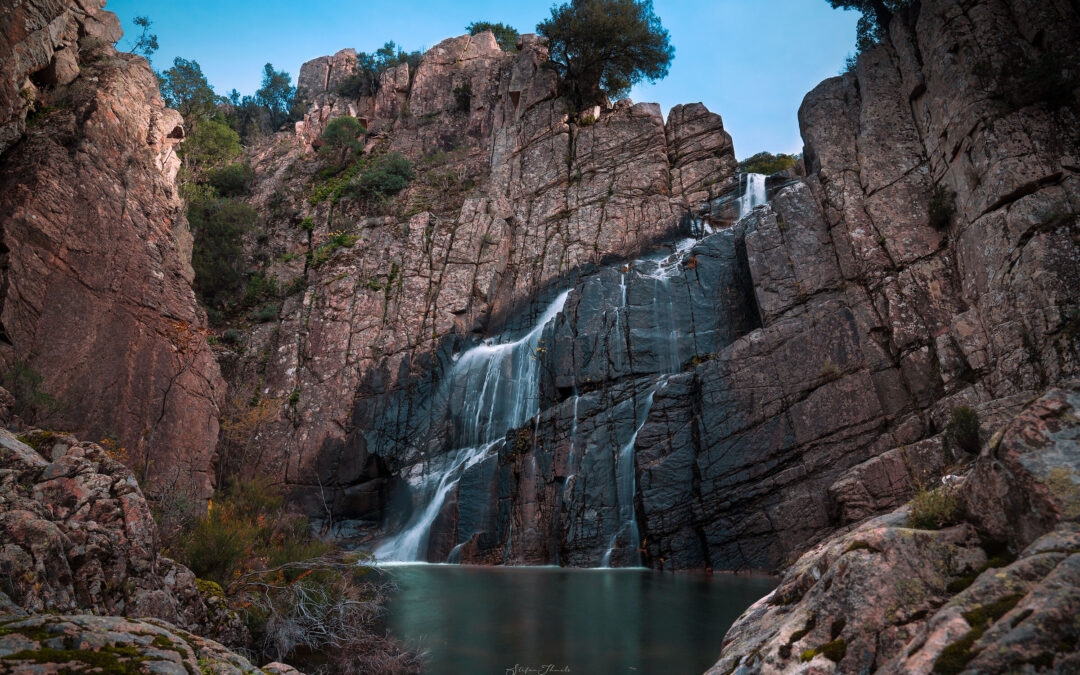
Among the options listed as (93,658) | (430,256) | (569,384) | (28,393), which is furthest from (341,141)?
(93,658)

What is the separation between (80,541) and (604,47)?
37.1 m

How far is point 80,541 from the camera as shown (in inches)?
235

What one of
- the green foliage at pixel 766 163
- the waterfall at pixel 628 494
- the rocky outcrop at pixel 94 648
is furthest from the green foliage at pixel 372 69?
the rocky outcrop at pixel 94 648

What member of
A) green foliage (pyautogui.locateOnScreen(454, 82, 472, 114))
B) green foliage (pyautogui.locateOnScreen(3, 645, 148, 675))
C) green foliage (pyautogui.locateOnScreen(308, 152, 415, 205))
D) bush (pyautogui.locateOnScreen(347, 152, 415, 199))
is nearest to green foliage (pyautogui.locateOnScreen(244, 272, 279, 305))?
green foliage (pyautogui.locateOnScreen(308, 152, 415, 205))

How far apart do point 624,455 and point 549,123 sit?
2390 centimetres

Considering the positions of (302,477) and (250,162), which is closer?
(302,477)

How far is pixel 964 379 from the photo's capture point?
1630cm

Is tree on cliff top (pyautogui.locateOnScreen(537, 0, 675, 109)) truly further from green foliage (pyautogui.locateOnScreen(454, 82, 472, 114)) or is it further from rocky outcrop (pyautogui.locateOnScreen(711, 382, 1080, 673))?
rocky outcrop (pyautogui.locateOnScreen(711, 382, 1080, 673))

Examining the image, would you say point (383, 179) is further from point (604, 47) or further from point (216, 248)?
point (604, 47)

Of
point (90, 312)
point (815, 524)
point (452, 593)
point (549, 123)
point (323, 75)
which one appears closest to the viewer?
point (90, 312)

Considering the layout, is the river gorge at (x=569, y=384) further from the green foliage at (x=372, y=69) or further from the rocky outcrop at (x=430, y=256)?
the green foliage at (x=372, y=69)

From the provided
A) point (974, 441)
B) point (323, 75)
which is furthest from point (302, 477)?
point (323, 75)

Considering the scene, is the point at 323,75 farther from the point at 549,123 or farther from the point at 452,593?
the point at 452,593

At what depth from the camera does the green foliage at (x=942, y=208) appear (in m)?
19.6
